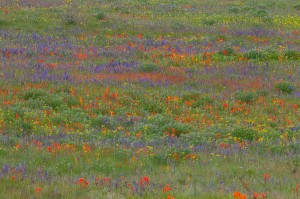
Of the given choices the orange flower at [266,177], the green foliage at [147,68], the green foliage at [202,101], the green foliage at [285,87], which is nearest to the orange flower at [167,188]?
the orange flower at [266,177]

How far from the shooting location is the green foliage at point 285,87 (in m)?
16.4

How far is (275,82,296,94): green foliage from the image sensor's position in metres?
16.4

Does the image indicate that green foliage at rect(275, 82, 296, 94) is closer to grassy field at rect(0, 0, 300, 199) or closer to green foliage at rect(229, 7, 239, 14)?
grassy field at rect(0, 0, 300, 199)

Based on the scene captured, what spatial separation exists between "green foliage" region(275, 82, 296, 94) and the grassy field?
0.04m

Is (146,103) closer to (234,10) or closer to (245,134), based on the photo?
(245,134)

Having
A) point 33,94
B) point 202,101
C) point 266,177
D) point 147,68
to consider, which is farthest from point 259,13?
point 266,177

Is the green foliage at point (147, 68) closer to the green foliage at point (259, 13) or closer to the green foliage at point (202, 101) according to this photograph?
the green foliage at point (202, 101)

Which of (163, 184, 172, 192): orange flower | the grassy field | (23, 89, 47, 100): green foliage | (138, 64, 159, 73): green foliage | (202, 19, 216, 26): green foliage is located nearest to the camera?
(163, 184, 172, 192): orange flower

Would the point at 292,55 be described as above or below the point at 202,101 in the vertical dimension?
below

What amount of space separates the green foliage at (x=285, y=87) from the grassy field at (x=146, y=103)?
0.15 feet

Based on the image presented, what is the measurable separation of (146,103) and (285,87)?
453cm

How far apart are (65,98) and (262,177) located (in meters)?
6.70

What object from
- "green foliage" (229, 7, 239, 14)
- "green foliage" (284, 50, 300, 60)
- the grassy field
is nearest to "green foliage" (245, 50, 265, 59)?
the grassy field

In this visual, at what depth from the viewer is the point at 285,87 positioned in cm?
1647
